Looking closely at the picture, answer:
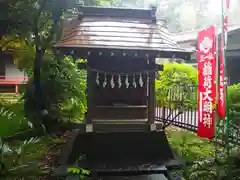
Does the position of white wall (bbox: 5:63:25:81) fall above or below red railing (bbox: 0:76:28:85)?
above

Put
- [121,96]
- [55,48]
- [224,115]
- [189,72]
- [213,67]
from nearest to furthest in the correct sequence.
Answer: [224,115]
[213,67]
[55,48]
[121,96]
[189,72]

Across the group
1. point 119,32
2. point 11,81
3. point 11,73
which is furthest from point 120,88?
point 11,73

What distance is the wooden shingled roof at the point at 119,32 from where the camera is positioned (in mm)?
6707

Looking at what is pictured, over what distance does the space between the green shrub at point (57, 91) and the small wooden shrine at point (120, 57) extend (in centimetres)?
244

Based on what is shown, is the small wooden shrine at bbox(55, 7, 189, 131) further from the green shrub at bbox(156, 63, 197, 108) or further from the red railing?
the red railing

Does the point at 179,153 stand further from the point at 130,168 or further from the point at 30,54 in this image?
the point at 30,54

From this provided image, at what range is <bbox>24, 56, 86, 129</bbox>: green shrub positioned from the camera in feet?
31.8

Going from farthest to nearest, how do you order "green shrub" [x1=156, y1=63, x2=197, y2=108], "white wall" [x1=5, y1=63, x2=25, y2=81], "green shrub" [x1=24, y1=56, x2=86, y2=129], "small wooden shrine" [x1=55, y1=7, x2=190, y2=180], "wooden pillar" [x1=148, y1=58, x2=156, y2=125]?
"white wall" [x1=5, y1=63, x2=25, y2=81]
"green shrub" [x1=156, y1=63, x2=197, y2=108]
"green shrub" [x1=24, y1=56, x2=86, y2=129]
"wooden pillar" [x1=148, y1=58, x2=156, y2=125]
"small wooden shrine" [x1=55, y1=7, x2=190, y2=180]

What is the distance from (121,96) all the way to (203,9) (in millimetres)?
40669

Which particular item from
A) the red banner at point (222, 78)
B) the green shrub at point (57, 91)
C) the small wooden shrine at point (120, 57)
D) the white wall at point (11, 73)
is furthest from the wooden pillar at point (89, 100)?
the white wall at point (11, 73)

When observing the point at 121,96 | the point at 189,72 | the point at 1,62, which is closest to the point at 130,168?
the point at 121,96

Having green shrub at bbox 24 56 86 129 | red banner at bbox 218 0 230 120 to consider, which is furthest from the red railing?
red banner at bbox 218 0 230 120

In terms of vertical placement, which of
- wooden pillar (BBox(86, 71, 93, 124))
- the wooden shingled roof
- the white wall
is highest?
the wooden shingled roof

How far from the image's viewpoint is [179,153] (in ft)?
24.5
